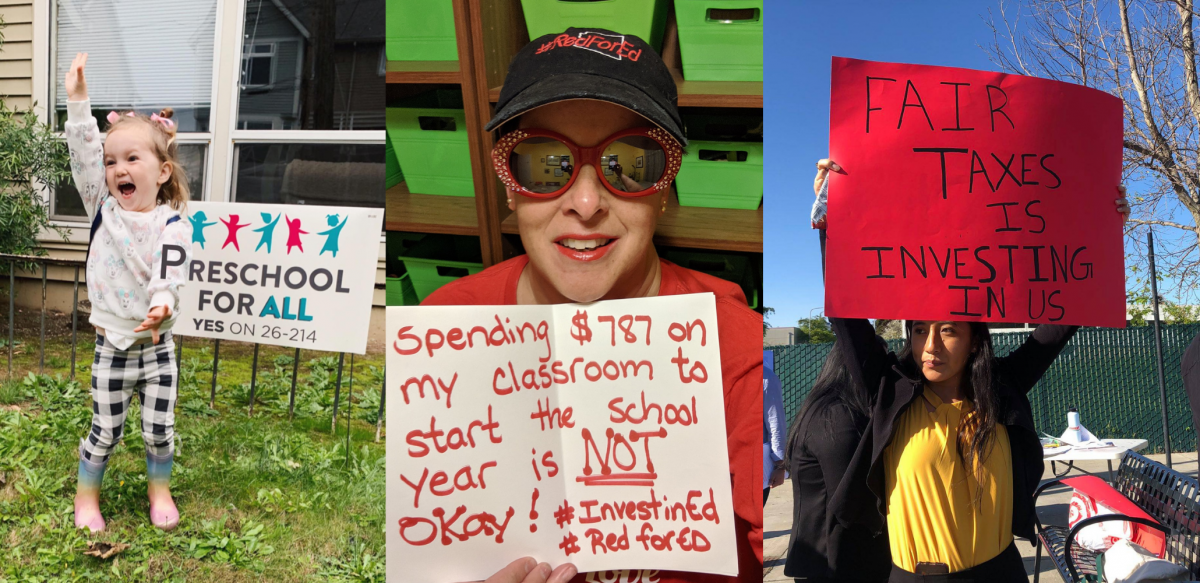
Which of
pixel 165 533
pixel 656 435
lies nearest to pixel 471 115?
pixel 656 435

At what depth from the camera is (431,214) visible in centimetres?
175


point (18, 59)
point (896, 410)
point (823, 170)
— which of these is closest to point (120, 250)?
point (18, 59)

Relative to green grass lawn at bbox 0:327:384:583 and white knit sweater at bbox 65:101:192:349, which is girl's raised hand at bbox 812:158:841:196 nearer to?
green grass lawn at bbox 0:327:384:583

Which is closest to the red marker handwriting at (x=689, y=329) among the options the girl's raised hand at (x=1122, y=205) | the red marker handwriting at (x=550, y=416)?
the red marker handwriting at (x=550, y=416)

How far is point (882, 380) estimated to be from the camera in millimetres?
1711

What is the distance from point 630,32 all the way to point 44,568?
2512 mm

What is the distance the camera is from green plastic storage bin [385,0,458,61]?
1.71 meters

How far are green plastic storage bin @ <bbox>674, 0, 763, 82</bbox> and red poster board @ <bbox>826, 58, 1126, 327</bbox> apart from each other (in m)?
0.29

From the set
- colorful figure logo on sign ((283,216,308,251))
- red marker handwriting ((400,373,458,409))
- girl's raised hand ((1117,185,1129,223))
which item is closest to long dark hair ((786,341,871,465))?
girl's raised hand ((1117,185,1129,223))

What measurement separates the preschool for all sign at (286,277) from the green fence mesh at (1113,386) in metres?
1.46

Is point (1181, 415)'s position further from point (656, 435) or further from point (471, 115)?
point (471, 115)

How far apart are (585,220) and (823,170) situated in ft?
1.70

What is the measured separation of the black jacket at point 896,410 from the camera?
1.66 metres

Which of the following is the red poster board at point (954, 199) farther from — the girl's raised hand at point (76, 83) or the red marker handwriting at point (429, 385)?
A: the girl's raised hand at point (76, 83)
